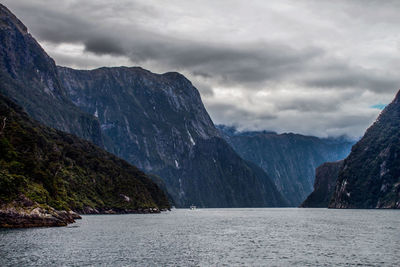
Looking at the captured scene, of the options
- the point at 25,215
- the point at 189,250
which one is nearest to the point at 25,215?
the point at 25,215

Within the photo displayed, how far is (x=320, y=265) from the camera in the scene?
7900 cm

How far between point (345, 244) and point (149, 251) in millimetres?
46754

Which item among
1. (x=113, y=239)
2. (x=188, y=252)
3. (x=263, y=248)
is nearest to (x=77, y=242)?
(x=113, y=239)

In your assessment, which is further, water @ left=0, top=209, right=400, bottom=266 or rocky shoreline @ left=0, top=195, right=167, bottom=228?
rocky shoreline @ left=0, top=195, right=167, bottom=228

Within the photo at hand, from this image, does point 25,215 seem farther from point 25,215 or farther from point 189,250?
point 189,250

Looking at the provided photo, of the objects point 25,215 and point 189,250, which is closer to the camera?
point 189,250

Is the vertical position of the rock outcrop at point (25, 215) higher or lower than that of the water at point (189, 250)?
higher

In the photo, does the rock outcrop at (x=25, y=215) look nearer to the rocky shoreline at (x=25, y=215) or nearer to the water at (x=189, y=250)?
the rocky shoreline at (x=25, y=215)

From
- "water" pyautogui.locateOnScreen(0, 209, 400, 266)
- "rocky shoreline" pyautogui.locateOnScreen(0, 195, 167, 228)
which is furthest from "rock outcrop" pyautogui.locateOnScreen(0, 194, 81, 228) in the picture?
"water" pyautogui.locateOnScreen(0, 209, 400, 266)

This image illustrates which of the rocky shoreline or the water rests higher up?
the rocky shoreline

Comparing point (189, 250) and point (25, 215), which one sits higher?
point (25, 215)

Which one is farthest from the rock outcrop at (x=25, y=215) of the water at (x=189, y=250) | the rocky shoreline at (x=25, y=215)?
the water at (x=189, y=250)

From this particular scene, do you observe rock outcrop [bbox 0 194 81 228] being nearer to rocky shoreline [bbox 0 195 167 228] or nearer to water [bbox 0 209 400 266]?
rocky shoreline [bbox 0 195 167 228]

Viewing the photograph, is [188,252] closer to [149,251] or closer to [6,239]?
[149,251]
